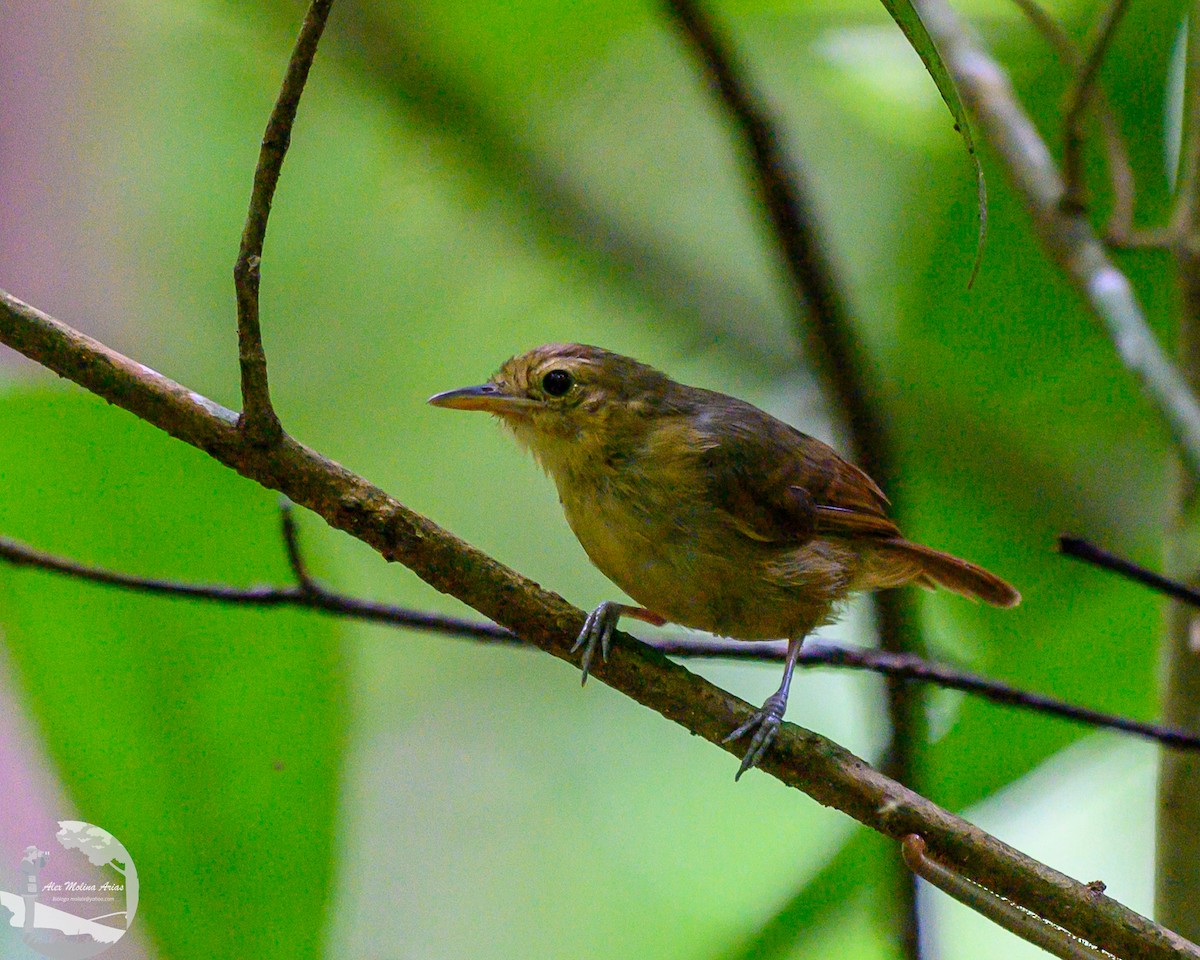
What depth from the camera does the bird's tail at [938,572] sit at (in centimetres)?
270

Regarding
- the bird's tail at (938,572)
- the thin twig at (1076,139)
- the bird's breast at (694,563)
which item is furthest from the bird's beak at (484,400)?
the thin twig at (1076,139)

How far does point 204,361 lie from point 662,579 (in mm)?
2222

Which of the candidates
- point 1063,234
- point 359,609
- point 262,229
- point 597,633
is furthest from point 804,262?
point 262,229

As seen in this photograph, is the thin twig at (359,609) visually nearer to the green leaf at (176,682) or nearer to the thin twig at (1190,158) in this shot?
the green leaf at (176,682)

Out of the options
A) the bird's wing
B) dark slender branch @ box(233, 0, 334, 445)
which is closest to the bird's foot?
the bird's wing

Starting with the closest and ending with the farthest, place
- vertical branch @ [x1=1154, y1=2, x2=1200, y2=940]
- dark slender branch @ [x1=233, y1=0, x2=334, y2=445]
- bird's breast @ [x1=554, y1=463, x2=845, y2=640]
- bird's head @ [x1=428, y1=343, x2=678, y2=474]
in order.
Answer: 1. dark slender branch @ [x1=233, y1=0, x2=334, y2=445]
2. vertical branch @ [x1=1154, y1=2, x2=1200, y2=940]
3. bird's breast @ [x1=554, y1=463, x2=845, y2=640]
4. bird's head @ [x1=428, y1=343, x2=678, y2=474]

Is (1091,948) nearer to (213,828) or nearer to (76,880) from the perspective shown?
(213,828)

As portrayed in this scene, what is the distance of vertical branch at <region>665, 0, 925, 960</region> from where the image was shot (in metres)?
2.84

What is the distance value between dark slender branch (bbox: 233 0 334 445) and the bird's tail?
5.24 ft

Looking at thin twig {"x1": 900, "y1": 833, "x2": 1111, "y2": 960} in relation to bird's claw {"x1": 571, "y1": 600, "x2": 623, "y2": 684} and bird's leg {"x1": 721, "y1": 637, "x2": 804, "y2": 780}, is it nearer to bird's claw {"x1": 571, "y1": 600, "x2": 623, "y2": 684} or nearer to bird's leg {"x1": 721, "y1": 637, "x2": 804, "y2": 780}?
bird's leg {"x1": 721, "y1": 637, "x2": 804, "y2": 780}

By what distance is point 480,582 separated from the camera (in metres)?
1.69

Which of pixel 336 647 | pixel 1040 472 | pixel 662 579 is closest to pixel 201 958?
pixel 336 647

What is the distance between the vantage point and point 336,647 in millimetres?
2172

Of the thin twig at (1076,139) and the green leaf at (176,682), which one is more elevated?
the thin twig at (1076,139)
